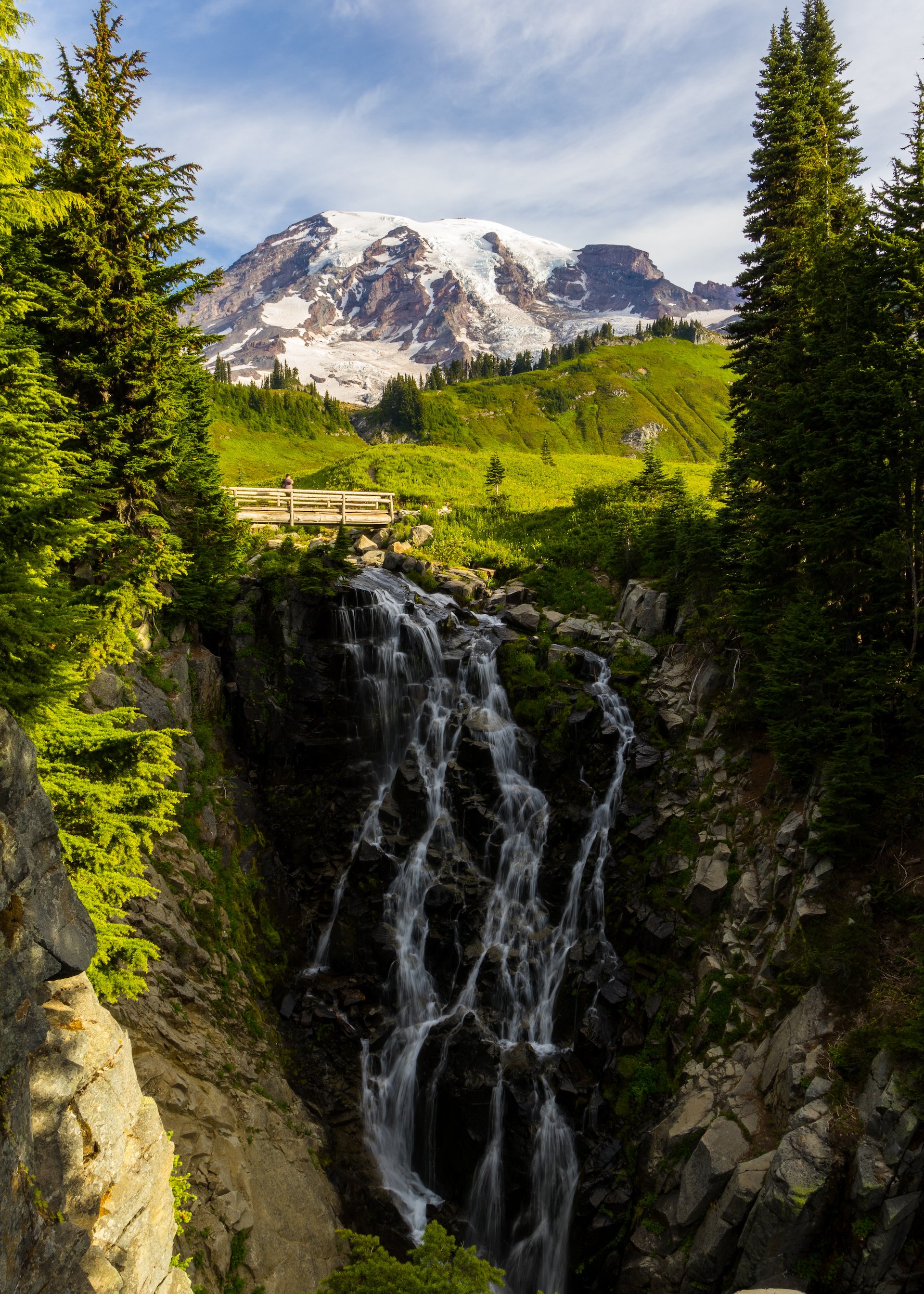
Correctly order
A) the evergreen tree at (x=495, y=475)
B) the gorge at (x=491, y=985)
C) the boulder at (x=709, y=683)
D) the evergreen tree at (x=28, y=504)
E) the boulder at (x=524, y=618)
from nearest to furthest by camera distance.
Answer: the evergreen tree at (x=28, y=504) → the gorge at (x=491, y=985) → the boulder at (x=709, y=683) → the boulder at (x=524, y=618) → the evergreen tree at (x=495, y=475)

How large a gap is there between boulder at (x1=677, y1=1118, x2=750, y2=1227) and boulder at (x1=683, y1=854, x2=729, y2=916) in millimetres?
5223

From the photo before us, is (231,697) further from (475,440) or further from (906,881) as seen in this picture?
(475,440)

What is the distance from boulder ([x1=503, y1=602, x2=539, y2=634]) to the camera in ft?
92.8

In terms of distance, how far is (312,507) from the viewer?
35.1 metres

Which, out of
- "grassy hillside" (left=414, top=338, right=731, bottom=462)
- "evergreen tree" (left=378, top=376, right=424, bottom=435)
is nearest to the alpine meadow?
"grassy hillside" (left=414, top=338, right=731, bottom=462)

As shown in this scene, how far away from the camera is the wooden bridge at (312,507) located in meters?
33.4

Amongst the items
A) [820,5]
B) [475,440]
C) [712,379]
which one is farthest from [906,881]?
[712,379]

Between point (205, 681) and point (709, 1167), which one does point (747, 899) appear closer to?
point (709, 1167)

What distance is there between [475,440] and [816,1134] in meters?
102

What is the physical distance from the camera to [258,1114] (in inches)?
598

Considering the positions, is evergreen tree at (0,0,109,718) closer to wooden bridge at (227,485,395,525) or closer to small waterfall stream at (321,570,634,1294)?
small waterfall stream at (321,570,634,1294)

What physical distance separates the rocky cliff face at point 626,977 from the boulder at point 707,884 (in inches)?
2.9

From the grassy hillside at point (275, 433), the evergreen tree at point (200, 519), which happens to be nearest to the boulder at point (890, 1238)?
the evergreen tree at point (200, 519)

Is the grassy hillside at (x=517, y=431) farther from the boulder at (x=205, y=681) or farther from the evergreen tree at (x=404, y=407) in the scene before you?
the boulder at (x=205, y=681)
